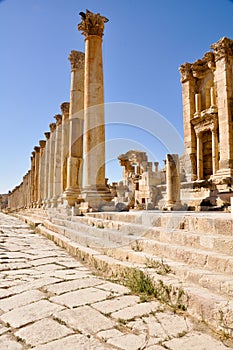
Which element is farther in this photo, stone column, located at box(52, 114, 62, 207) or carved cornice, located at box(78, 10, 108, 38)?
stone column, located at box(52, 114, 62, 207)

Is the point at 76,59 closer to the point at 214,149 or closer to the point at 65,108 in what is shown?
the point at 65,108

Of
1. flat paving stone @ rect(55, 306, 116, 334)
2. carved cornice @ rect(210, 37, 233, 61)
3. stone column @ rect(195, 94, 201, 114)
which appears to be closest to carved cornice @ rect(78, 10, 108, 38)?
carved cornice @ rect(210, 37, 233, 61)

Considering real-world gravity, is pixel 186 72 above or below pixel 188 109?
above

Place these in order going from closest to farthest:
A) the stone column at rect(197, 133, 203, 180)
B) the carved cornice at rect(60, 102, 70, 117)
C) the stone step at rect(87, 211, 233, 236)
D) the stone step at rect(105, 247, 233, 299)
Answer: the stone step at rect(105, 247, 233, 299) → the stone step at rect(87, 211, 233, 236) → the carved cornice at rect(60, 102, 70, 117) → the stone column at rect(197, 133, 203, 180)

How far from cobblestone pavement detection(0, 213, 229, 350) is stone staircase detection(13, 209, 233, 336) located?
9.8 inches

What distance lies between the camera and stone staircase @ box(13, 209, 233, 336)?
2638 mm

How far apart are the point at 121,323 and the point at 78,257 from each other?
3464 mm

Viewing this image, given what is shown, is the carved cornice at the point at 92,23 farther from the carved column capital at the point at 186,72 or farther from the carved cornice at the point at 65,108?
the carved column capital at the point at 186,72

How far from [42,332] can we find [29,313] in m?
0.49

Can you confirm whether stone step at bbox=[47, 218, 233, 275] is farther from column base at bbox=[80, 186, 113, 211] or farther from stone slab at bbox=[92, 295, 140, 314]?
column base at bbox=[80, 186, 113, 211]

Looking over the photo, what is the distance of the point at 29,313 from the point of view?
115 inches

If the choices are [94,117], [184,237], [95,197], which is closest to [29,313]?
[184,237]

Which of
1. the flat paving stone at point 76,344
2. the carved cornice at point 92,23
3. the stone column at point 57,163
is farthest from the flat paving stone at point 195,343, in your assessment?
the stone column at point 57,163

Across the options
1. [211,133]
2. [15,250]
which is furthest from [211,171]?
[15,250]
